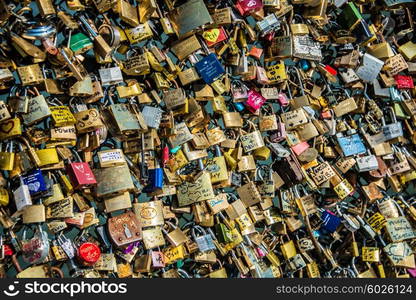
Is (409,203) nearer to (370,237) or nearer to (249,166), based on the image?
(370,237)

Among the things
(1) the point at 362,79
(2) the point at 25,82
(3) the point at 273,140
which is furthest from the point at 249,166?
(2) the point at 25,82

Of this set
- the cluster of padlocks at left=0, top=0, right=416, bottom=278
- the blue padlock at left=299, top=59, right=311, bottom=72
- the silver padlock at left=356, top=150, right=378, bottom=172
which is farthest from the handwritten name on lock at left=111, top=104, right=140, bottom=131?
the silver padlock at left=356, top=150, right=378, bottom=172

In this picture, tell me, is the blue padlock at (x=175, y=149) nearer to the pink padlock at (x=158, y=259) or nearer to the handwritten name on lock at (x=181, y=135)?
the handwritten name on lock at (x=181, y=135)

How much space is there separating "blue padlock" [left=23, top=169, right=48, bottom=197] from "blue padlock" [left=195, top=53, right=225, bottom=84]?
2.44 ft

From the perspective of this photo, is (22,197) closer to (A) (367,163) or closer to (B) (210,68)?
(B) (210,68)

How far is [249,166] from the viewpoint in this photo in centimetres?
267

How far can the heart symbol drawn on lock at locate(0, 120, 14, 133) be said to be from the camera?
2.11 metres

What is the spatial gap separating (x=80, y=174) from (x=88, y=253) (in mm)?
280

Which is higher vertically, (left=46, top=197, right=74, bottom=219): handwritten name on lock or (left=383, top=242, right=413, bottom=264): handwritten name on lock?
(left=46, top=197, right=74, bottom=219): handwritten name on lock

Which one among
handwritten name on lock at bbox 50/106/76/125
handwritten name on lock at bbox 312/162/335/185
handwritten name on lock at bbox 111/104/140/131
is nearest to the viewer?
handwritten name on lock at bbox 50/106/76/125

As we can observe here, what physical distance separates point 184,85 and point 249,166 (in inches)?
17.5

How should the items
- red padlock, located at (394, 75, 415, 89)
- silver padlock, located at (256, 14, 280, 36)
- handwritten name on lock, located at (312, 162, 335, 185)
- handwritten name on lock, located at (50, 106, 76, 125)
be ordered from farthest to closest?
red padlock, located at (394, 75, 415, 89) < handwritten name on lock, located at (312, 162, 335, 185) < silver padlock, located at (256, 14, 280, 36) < handwritten name on lock, located at (50, 106, 76, 125)

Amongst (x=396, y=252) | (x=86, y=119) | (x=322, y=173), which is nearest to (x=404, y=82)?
(x=322, y=173)

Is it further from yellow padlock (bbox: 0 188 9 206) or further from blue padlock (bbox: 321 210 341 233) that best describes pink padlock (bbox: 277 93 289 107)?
yellow padlock (bbox: 0 188 9 206)
